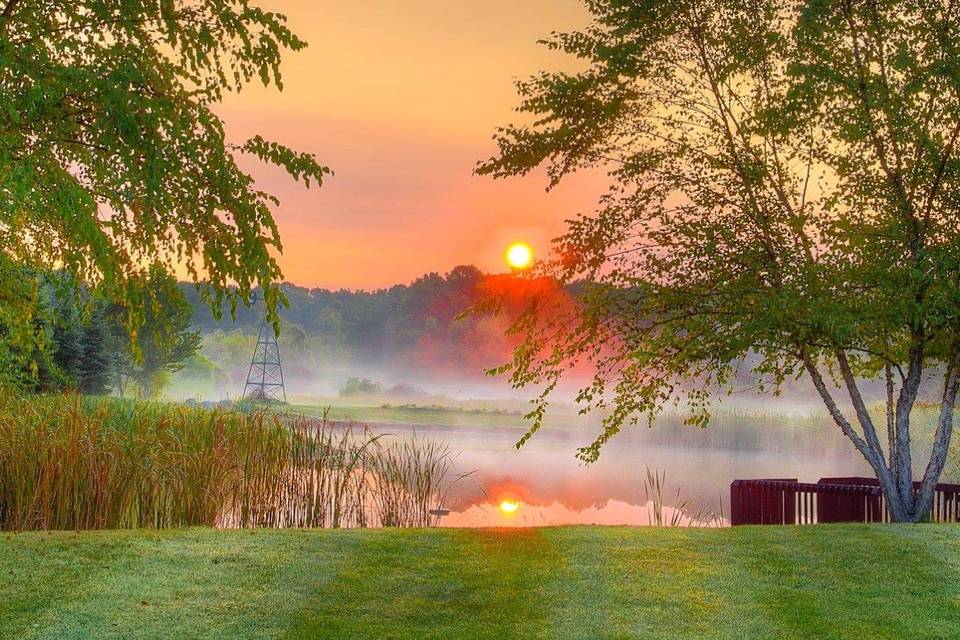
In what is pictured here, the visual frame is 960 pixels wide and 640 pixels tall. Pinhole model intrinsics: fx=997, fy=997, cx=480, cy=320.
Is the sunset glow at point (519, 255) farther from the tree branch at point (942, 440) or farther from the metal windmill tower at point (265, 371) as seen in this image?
the metal windmill tower at point (265, 371)

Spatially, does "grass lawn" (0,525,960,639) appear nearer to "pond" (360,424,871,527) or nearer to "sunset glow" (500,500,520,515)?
"pond" (360,424,871,527)

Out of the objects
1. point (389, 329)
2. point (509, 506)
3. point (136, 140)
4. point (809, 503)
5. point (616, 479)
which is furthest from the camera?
point (389, 329)

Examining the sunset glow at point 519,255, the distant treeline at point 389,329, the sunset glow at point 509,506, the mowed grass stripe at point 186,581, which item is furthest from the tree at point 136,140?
the distant treeline at point 389,329

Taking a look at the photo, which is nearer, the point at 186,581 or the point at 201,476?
the point at 186,581

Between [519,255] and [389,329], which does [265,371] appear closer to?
[519,255]

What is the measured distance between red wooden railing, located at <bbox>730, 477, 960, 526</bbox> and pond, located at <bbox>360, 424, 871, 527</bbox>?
892mm

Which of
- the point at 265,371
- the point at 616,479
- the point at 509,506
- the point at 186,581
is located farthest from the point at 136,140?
the point at 265,371

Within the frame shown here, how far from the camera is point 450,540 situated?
8.98 m

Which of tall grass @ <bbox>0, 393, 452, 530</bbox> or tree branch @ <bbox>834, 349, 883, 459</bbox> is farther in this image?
tree branch @ <bbox>834, 349, 883, 459</bbox>

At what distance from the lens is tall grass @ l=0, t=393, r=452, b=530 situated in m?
9.87

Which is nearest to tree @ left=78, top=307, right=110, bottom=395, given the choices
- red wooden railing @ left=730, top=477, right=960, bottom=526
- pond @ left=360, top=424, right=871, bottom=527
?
pond @ left=360, top=424, right=871, bottom=527

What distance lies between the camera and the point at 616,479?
81.6 feet

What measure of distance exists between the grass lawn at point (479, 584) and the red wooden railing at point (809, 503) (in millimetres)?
3837

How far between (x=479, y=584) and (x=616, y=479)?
57.8 feet
